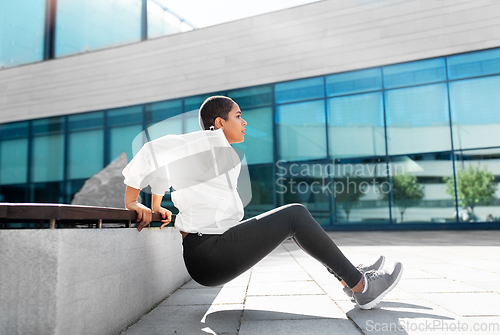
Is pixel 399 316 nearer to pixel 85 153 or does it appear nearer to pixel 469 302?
pixel 469 302

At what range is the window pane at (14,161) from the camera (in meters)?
13.5

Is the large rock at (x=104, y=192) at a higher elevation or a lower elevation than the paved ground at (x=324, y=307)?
higher

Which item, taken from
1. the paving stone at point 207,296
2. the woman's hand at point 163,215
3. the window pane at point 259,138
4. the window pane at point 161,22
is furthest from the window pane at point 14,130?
the woman's hand at point 163,215

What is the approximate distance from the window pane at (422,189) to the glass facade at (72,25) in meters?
8.81

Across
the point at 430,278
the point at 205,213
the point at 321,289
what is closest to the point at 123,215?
the point at 205,213

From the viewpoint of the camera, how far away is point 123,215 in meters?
1.96

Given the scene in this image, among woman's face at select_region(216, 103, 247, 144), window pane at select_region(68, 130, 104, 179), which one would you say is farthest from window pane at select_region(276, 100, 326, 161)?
woman's face at select_region(216, 103, 247, 144)

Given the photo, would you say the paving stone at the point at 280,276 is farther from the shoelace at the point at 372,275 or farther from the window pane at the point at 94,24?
the window pane at the point at 94,24

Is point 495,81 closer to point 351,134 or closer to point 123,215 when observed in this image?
point 351,134

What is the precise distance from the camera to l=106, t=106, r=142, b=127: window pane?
12.3 meters

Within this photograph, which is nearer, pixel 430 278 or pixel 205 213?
pixel 205 213

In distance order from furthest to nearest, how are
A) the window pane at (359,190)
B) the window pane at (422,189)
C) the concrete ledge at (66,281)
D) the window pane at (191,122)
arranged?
the window pane at (359,190) → the window pane at (422,189) → the window pane at (191,122) → the concrete ledge at (66,281)

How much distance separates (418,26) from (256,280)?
907 cm

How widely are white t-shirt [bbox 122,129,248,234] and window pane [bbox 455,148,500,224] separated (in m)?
9.17
